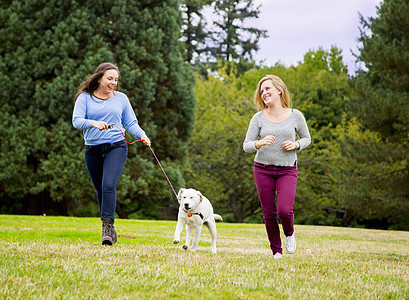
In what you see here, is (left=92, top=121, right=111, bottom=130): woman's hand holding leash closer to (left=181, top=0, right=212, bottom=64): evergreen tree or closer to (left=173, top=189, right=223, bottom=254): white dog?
(left=173, top=189, right=223, bottom=254): white dog

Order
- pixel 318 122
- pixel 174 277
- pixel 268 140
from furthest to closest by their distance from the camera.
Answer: pixel 318 122 < pixel 268 140 < pixel 174 277

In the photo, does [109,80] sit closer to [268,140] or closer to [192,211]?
[192,211]

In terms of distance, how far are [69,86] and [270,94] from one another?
14246 mm

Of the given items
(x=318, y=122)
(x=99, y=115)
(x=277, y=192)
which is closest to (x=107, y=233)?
(x=99, y=115)

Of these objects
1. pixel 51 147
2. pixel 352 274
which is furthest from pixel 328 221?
pixel 352 274

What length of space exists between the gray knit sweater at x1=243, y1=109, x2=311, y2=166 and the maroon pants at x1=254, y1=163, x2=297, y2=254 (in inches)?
3.9

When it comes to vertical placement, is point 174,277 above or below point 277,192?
below

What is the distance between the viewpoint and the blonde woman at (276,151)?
5777 mm

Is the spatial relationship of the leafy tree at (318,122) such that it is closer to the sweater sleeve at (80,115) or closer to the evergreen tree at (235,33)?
the evergreen tree at (235,33)

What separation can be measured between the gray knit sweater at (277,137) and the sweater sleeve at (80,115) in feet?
6.51

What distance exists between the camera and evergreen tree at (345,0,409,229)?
19844 millimetres

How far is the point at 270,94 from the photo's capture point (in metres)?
6.01

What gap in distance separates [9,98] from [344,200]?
1509cm

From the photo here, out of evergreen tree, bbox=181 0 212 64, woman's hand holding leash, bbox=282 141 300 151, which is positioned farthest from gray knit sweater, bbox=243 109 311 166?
evergreen tree, bbox=181 0 212 64
